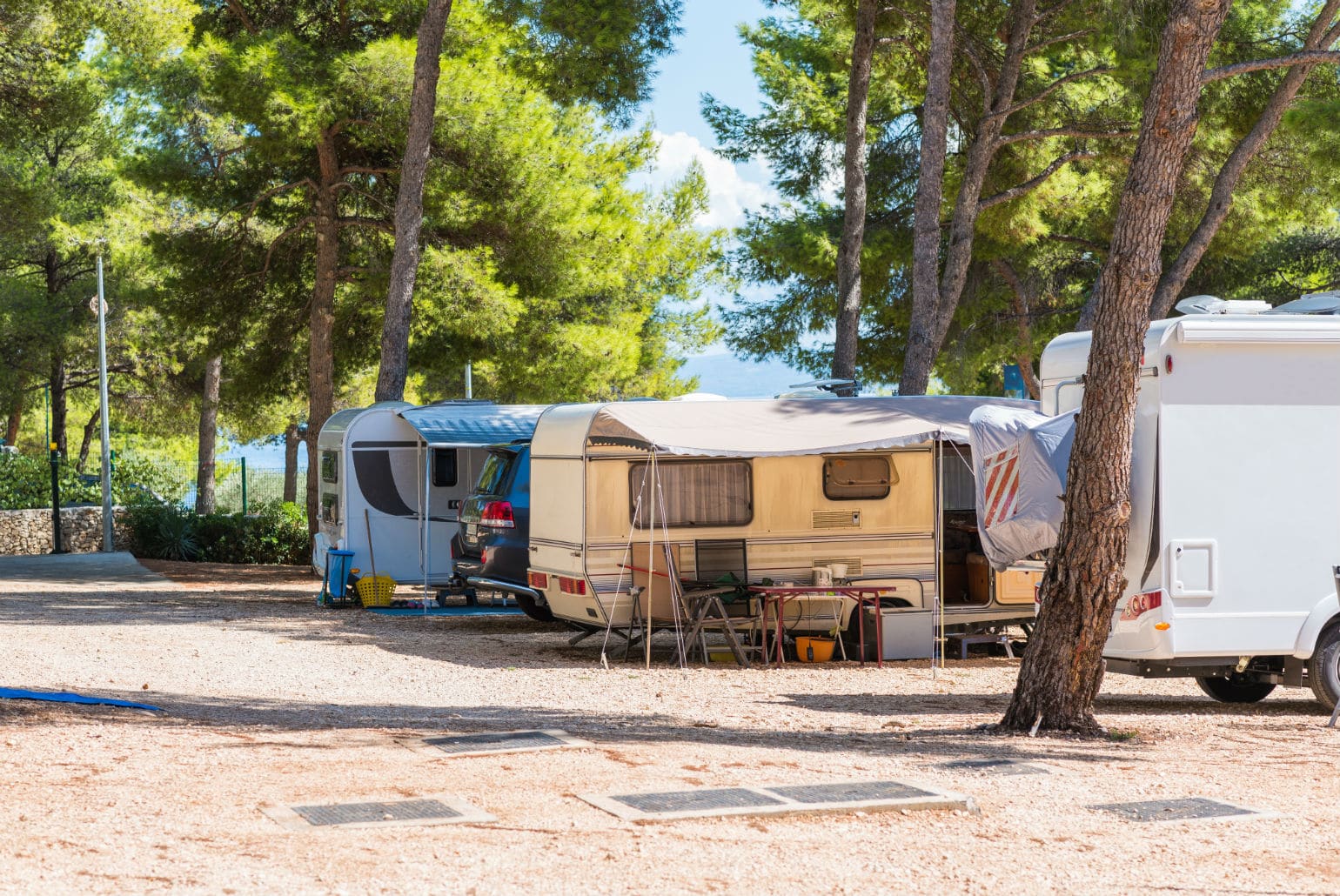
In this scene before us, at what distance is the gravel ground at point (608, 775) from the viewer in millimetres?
4848

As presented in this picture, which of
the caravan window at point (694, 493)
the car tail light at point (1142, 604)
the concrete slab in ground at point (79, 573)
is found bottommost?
the concrete slab in ground at point (79, 573)

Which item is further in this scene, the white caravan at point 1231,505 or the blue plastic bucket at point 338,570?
the blue plastic bucket at point 338,570

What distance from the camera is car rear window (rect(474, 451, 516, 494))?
1322 centimetres

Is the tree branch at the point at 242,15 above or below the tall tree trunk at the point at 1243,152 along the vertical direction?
above

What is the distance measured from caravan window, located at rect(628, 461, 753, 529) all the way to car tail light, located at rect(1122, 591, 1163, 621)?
371 centimetres

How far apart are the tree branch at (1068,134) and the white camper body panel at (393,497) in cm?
676

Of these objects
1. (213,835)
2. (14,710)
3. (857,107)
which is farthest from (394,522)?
(213,835)

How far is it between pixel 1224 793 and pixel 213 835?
13.7 ft

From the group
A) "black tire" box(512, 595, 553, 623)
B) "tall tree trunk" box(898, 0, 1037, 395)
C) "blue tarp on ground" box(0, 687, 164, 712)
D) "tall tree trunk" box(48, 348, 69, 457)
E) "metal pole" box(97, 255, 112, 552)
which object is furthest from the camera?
"tall tree trunk" box(48, 348, 69, 457)

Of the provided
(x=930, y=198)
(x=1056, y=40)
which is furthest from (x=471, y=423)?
(x=1056, y=40)

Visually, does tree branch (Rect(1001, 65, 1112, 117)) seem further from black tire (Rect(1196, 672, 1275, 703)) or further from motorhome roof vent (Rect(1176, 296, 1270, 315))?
black tire (Rect(1196, 672, 1275, 703))

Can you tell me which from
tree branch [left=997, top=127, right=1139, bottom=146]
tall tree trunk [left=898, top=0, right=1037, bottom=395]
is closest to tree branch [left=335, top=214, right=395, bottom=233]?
tall tree trunk [left=898, top=0, right=1037, bottom=395]

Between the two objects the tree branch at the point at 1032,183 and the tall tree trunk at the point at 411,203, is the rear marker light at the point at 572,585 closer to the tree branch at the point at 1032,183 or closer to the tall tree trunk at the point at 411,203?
the tall tree trunk at the point at 411,203

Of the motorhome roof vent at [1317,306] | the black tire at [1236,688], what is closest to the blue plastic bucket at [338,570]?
the black tire at [1236,688]
